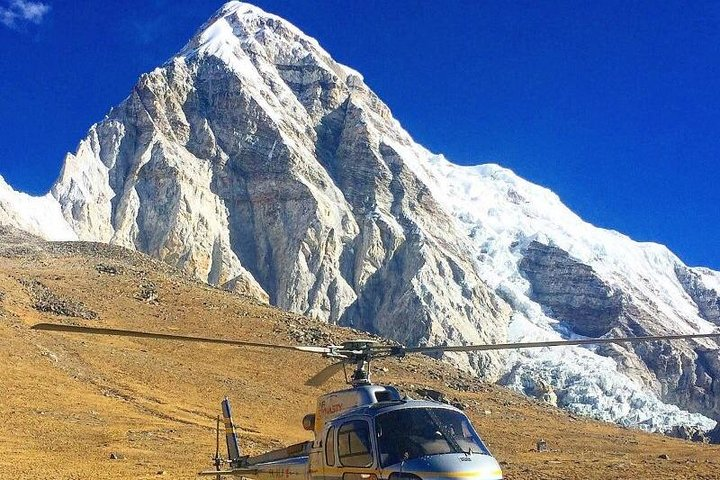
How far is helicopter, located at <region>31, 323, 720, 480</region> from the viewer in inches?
411

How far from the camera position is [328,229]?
335ft

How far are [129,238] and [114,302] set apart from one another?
1845 inches

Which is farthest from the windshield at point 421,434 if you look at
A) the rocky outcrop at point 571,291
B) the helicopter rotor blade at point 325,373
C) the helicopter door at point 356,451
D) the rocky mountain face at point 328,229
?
the rocky outcrop at point 571,291

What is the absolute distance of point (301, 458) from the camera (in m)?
13.3

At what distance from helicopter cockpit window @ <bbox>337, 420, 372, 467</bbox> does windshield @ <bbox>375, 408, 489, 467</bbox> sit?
30cm

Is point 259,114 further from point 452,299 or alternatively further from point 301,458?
point 301,458

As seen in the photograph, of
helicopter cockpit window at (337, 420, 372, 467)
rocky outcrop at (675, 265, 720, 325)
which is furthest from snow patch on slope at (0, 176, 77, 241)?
rocky outcrop at (675, 265, 720, 325)

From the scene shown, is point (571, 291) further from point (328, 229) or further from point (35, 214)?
point (35, 214)

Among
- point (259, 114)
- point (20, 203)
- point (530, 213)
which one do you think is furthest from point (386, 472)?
point (530, 213)

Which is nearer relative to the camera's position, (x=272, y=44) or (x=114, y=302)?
(x=114, y=302)

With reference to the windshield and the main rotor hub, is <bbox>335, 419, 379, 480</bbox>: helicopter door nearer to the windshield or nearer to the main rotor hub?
the windshield

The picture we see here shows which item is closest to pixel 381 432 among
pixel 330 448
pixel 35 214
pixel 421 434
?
pixel 421 434

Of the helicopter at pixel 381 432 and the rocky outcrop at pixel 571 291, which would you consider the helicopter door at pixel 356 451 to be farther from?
the rocky outcrop at pixel 571 291

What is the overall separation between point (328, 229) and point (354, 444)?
90.7 m
